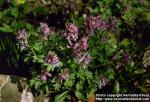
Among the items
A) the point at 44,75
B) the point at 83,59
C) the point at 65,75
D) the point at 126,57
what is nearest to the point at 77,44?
the point at 83,59

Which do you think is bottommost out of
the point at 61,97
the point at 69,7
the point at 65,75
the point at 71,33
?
the point at 61,97

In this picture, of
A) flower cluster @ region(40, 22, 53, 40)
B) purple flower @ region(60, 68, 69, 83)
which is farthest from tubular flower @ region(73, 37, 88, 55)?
flower cluster @ region(40, 22, 53, 40)

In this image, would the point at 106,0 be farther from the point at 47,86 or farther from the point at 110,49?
the point at 47,86

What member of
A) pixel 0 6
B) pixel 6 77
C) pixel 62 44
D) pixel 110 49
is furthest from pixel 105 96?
pixel 0 6

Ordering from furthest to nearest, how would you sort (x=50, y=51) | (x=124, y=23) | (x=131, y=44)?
(x=124, y=23), (x=131, y=44), (x=50, y=51)

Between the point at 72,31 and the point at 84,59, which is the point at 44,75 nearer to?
the point at 84,59

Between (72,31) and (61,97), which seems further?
(61,97)

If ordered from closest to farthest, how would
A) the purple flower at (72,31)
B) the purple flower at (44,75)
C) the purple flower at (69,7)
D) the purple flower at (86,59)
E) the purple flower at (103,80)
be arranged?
the purple flower at (72,31)
the purple flower at (86,59)
the purple flower at (44,75)
the purple flower at (103,80)
the purple flower at (69,7)

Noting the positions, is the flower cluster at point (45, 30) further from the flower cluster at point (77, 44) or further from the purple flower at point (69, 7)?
the purple flower at point (69, 7)

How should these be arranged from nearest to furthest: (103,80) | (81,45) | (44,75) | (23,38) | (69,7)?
(81,45)
(23,38)
(44,75)
(103,80)
(69,7)

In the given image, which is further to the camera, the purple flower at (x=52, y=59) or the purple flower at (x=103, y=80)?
the purple flower at (x=103, y=80)

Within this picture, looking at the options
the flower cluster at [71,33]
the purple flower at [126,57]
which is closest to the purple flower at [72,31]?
the flower cluster at [71,33]
